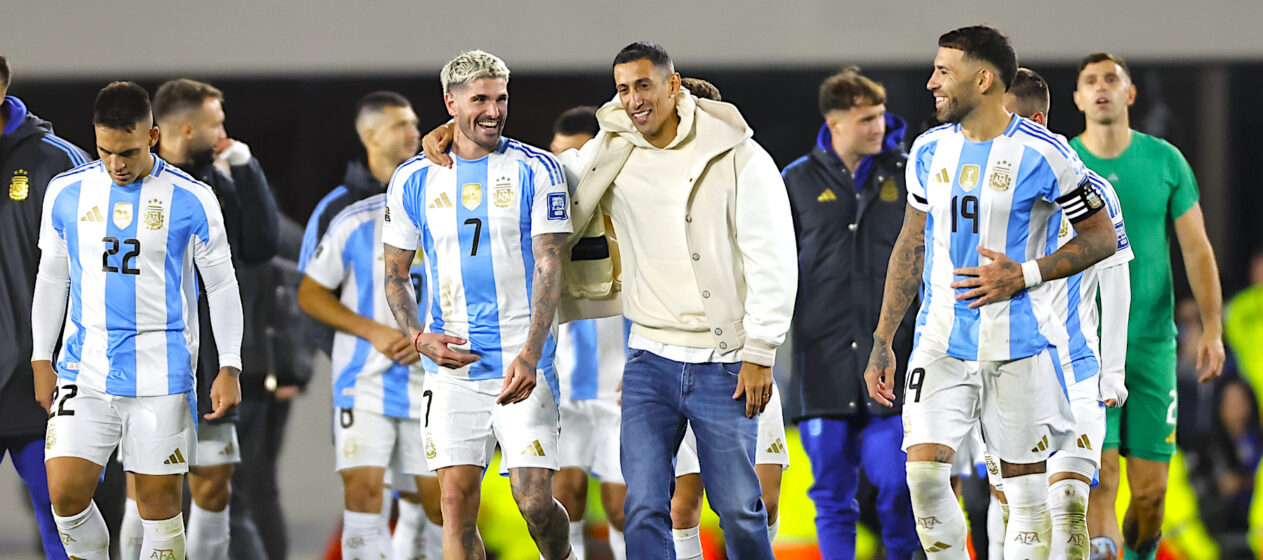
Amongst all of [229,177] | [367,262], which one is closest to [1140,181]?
[367,262]

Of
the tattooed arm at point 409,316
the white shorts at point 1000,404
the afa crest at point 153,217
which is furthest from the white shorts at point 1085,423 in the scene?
the afa crest at point 153,217

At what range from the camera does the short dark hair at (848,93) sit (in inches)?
227

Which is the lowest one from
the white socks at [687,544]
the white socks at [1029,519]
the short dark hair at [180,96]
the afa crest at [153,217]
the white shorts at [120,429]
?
the white socks at [687,544]

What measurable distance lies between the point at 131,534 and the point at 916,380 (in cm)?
322

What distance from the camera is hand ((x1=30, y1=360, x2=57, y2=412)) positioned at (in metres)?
5.06

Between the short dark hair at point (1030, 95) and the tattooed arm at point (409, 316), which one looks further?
the short dark hair at point (1030, 95)

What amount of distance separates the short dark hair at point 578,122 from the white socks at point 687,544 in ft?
6.14

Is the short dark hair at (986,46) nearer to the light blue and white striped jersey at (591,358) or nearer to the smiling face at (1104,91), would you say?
the smiling face at (1104,91)

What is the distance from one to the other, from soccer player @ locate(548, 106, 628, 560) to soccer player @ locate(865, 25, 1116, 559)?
1645 mm

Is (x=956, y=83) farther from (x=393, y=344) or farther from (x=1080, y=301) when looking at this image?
(x=393, y=344)

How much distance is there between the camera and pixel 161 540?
4.98 meters

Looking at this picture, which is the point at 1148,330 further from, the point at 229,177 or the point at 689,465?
the point at 229,177

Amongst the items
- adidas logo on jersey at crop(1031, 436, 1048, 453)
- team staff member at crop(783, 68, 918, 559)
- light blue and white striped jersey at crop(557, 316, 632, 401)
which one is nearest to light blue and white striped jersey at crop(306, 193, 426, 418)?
light blue and white striped jersey at crop(557, 316, 632, 401)

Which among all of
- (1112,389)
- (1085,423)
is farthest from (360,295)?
(1112,389)
